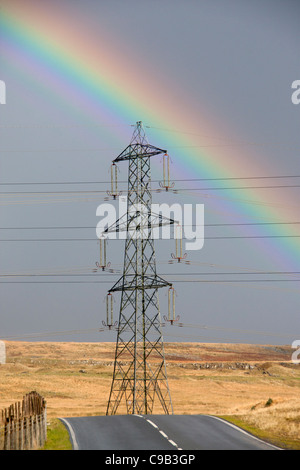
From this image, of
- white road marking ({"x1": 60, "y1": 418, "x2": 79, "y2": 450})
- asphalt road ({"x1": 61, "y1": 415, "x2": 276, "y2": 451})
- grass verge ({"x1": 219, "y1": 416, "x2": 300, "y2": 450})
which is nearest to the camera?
asphalt road ({"x1": 61, "y1": 415, "x2": 276, "y2": 451})

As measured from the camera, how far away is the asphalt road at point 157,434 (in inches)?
1377

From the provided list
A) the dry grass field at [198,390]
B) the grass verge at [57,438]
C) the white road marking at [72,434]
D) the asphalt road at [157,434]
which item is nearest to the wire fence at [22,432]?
the grass verge at [57,438]

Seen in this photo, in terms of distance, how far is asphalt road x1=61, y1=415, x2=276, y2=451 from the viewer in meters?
35.0

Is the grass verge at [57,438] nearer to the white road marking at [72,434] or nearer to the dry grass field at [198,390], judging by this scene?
the white road marking at [72,434]

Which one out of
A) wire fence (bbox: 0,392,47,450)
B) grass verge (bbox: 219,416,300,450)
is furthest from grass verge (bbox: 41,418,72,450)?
grass verge (bbox: 219,416,300,450)

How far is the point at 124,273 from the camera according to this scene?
6681 cm

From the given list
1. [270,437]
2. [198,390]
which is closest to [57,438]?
[270,437]

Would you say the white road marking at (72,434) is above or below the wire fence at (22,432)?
below

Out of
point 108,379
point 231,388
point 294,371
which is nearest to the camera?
point 231,388

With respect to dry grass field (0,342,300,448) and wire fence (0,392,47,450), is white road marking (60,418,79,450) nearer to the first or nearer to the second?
wire fence (0,392,47,450)

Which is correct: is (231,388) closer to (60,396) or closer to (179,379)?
(179,379)

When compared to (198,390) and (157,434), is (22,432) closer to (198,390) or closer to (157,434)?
(157,434)
